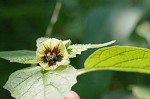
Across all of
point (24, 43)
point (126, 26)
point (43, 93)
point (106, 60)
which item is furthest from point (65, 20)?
point (43, 93)

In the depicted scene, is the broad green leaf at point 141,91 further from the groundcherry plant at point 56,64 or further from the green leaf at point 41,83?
the green leaf at point 41,83

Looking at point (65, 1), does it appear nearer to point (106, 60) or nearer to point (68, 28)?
point (68, 28)

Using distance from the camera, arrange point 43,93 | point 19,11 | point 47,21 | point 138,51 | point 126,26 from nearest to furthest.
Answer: point 43,93 → point 138,51 → point 126,26 → point 19,11 → point 47,21

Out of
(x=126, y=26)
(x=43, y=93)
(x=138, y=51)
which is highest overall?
(x=126, y=26)

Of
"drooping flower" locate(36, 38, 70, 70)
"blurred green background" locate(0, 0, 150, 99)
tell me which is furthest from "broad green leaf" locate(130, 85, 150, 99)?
"drooping flower" locate(36, 38, 70, 70)

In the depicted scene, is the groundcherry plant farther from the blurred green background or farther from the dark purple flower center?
the blurred green background

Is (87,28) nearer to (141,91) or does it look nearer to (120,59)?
(141,91)
